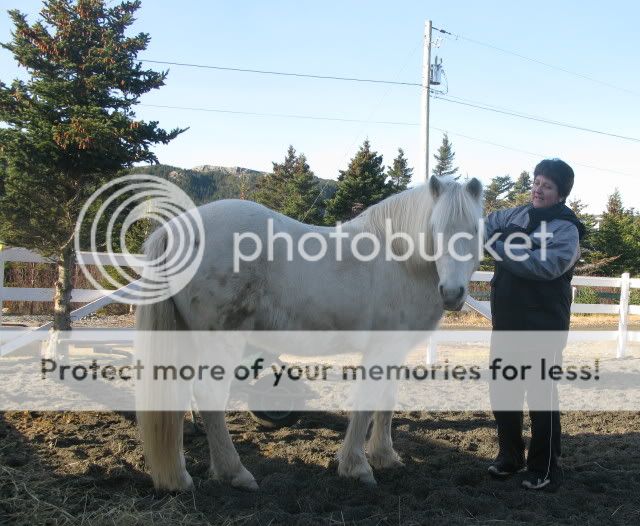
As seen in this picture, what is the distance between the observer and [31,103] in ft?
22.1

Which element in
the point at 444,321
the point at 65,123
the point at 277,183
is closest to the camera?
the point at 65,123

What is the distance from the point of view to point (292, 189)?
105 feet

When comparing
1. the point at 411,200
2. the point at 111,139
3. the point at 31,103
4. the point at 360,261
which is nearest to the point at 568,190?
the point at 411,200

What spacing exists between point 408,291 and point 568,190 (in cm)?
123

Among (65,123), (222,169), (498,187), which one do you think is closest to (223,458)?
(65,123)

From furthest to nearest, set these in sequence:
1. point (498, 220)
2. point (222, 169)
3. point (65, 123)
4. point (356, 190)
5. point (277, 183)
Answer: point (222, 169), point (277, 183), point (356, 190), point (65, 123), point (498, 220)

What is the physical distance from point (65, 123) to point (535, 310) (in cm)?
596

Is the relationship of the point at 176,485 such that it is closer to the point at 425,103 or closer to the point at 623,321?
the point at 623,321

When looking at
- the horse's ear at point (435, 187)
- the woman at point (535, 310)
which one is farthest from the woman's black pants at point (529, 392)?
the horse's ear at point (435, 187)

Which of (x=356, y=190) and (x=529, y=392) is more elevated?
(x=356, y=190)

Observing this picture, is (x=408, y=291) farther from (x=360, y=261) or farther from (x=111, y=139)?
(x=111, y=139)

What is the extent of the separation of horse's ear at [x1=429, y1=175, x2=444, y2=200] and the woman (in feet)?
1.73

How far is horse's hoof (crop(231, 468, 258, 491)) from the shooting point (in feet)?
10.6

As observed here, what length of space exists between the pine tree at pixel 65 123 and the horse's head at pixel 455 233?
480 centimetres
